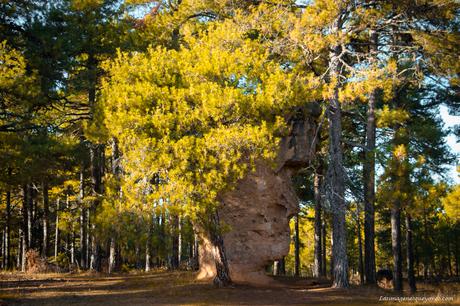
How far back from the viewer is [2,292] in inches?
520

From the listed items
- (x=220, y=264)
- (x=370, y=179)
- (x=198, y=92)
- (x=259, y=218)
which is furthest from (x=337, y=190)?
(x=198, y=92)

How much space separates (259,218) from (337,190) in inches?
117

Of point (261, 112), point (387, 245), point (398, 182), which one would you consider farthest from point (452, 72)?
point (387, 245)

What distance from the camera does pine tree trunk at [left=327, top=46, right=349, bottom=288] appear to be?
49.1 ft

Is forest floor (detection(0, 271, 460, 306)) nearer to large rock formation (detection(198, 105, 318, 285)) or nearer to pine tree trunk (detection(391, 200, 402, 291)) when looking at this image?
large rock formation (detection(198, 105, 318, 285))

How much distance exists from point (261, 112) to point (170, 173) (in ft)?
11.4

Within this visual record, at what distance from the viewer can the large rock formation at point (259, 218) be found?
15.4m

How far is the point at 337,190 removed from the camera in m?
15.5

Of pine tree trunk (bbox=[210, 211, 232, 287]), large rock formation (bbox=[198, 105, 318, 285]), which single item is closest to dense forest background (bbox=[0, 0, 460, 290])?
pine tree trunk (bbox=[210, 211, 232, 287])

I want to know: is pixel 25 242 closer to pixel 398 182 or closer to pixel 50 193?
pixel 50 193

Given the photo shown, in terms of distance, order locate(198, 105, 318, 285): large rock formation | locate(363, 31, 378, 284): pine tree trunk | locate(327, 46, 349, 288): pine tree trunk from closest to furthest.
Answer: locate(327, 46, 349, 288): pine tree trunk
locate(198, 105, 318, 285): large rock formation
locate(363, 31, 378, 284): pine tree trunk

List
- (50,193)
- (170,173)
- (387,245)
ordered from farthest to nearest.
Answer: (387,245) → (50,193) → (170,173)

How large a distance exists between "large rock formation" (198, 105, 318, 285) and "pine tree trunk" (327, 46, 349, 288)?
1321 mm

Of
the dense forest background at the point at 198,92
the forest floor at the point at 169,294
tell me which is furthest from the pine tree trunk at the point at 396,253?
the forest floor at the point at 169,294
